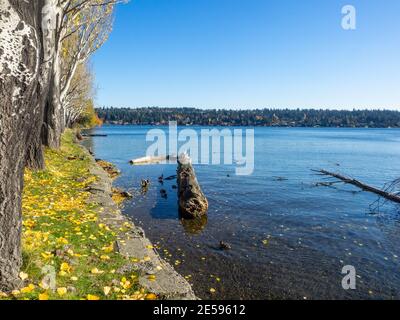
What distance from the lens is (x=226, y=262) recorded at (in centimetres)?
1062

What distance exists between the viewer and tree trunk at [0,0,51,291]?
4.87 metres

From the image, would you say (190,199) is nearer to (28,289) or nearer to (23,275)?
(23,275)

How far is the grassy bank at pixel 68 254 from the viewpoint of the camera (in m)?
6.00

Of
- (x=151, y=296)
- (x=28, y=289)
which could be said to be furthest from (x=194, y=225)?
(x=28, y=289)

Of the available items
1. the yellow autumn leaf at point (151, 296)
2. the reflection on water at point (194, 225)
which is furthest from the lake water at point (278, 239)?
the yellow autumn leaf at point (151, 296)

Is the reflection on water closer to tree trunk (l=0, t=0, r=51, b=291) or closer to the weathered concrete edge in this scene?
the weathered concrete edge

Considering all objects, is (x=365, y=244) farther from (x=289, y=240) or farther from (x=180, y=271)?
(x=180, y=271)

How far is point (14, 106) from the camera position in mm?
5039

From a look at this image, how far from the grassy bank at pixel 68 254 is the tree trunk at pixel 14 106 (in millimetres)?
578

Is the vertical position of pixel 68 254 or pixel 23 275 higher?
pixel 23 275

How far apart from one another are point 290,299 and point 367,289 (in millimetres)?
2513

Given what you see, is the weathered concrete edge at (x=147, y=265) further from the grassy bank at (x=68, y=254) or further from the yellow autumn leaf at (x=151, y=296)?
the grassy bank at (x=68, y=254)

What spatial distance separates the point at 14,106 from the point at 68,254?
376cm
